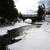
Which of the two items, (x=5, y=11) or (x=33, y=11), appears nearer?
(x=5, y=11)

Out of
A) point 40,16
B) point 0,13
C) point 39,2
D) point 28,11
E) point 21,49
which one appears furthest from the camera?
point 28,11

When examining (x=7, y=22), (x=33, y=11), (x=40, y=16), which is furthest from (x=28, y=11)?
(x=7, y=22)

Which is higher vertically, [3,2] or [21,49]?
[3,2]

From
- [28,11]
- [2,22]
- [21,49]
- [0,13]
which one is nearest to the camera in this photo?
[21,49]

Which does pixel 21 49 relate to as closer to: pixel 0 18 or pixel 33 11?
pixel 0 18

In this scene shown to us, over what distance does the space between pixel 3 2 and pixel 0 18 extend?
2577mm

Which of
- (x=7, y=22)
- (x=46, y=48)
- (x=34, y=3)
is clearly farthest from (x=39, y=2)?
(x=46, y=48)

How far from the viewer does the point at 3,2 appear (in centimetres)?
2353

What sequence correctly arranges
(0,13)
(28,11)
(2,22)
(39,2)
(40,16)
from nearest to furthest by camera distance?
1. (0,13)
2. (2,22)
3. (40,16)
4. (39,2)
5. (28,11)

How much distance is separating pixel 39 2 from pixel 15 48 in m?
44.6

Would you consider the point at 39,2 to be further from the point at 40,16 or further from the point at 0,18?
the point at 0,18

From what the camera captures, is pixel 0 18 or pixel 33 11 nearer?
pixel 0 18

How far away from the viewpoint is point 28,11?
56.5m

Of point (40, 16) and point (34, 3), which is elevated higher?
point (34, 3)
